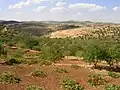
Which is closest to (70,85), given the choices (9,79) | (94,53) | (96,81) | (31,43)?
(96,81)

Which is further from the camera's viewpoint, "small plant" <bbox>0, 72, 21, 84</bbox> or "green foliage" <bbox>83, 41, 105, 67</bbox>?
"green foliage" <bbox>83, 41, 105, 67</bbox>

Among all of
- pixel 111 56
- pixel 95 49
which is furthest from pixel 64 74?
pixel 111 56

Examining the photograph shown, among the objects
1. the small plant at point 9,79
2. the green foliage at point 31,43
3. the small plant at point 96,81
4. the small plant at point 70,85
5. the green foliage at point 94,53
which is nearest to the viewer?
the small plant at point 70,85

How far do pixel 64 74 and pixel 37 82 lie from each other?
16.1 ft

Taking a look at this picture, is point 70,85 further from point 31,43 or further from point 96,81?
point 31,43

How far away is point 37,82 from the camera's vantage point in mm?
23641

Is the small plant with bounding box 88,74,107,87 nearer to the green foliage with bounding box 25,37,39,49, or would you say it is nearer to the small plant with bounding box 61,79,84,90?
the small plant with bounding box 61,79,84,90

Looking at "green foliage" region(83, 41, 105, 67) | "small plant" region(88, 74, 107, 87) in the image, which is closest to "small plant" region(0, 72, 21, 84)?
"small plant" region(88, 74, 107, 87)

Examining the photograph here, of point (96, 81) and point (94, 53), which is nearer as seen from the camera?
point (96, 81)

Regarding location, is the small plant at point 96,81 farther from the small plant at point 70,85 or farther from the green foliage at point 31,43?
the green foliage at point 31,43

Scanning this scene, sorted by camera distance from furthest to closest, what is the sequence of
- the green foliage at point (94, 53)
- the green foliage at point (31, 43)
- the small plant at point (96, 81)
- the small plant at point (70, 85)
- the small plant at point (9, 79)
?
the green foliage at point (31, 43) → the green foliage at point (94, 53) → the small plant at point (96, 81) → the small plant at point (9, 79) → the small plant at point (70, 85)

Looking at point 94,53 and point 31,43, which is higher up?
point 94,53

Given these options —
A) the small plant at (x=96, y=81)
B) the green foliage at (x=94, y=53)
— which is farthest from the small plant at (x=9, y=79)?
the green foliage at (x=94, y=53)

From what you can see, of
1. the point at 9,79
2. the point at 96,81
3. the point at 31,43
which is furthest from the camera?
the point at 31,43
